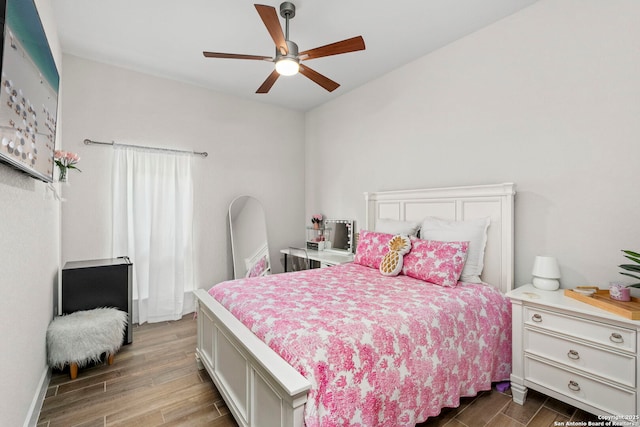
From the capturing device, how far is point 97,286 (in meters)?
2.71

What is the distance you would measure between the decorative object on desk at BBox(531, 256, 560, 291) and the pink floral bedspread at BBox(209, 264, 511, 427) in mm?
287

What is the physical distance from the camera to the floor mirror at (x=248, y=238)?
407 centimetres

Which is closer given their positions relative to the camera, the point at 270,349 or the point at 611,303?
the point at 270,349

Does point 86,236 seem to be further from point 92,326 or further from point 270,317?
point 270,317

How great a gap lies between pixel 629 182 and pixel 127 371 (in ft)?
12.7

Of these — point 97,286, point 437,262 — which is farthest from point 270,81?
point 97,286

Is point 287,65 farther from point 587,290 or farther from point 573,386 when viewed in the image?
point 573,386

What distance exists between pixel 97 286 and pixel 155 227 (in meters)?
0.95

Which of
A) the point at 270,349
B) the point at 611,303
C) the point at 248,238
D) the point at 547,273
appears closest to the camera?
the point at 270,349

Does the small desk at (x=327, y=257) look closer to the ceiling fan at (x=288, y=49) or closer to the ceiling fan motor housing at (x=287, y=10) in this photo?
the ceiling fan at (x=288, y=49)

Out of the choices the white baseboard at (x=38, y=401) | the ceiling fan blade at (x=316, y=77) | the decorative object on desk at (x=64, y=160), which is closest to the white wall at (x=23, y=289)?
the white baseboard at (x=38, y=401)

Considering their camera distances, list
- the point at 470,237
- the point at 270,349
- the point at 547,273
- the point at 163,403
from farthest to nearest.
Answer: the point at 470,237 → the point at 547,273 → the point at 163,403 → the point at 270,349

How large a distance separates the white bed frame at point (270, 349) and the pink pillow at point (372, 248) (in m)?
0.46

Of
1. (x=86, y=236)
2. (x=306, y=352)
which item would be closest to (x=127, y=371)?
(x=86, y=236)
